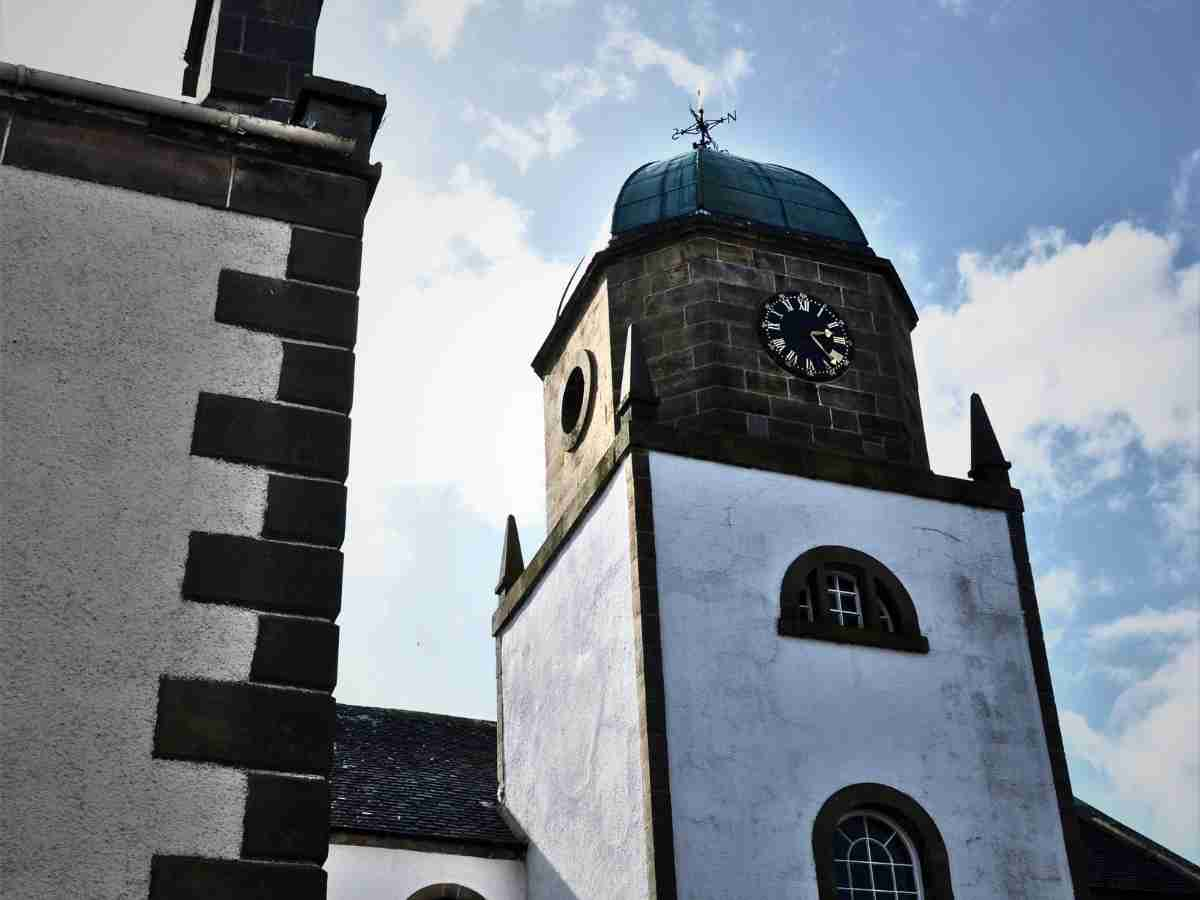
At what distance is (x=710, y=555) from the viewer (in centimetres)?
1686

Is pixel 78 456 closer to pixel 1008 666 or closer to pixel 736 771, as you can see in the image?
pixel 736 771

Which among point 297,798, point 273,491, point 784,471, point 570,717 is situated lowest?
point 297,798

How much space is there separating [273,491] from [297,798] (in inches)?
54.0

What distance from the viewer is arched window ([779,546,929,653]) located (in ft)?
55.3

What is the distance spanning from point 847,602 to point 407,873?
22.5 feet

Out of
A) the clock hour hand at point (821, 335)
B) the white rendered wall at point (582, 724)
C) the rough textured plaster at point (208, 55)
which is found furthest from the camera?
the clock hour hand at point (821, 335)

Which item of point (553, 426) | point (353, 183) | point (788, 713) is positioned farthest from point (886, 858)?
point (353, 183)

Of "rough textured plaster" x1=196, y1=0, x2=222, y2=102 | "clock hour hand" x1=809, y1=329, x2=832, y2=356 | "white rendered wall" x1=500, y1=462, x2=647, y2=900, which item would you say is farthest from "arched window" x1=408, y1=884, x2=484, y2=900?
"rough textured plaster" x1=196, y1=0, x2=222, y2=102

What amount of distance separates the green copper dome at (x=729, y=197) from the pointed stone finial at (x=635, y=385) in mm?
2689

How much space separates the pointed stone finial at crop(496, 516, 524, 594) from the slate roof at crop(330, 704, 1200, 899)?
2.85 meters

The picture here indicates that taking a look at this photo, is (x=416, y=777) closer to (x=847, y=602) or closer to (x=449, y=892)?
(x=449, y=892)

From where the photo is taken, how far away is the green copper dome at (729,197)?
815 inches

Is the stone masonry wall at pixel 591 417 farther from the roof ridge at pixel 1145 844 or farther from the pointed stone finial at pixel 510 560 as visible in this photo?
the roof ridge at pixel 1145 844

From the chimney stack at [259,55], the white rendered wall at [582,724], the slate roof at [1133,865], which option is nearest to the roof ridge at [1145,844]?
the slate roof at [1133,865]
